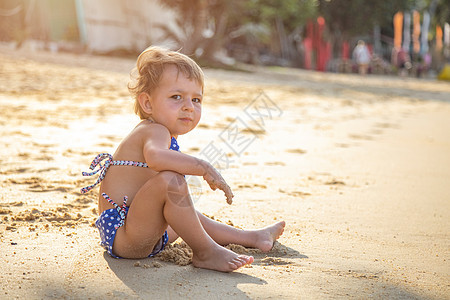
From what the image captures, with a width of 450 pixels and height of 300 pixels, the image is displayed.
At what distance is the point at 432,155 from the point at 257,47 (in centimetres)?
2295

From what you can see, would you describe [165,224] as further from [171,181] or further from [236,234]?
[236,234]

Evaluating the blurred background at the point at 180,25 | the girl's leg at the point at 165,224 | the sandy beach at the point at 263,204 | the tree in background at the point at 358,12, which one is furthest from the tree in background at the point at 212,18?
the girl's leg at the point at 165,224

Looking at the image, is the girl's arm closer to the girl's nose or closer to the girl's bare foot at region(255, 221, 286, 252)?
the girl's nose

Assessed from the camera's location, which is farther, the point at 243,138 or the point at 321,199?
the point at 243,138

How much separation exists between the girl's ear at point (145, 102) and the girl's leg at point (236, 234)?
497 millimetres

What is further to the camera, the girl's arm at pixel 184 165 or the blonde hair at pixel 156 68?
the blonde hair at pixel 156 68

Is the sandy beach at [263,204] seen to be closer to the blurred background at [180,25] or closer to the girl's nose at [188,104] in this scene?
the girl's nose at [188,104]

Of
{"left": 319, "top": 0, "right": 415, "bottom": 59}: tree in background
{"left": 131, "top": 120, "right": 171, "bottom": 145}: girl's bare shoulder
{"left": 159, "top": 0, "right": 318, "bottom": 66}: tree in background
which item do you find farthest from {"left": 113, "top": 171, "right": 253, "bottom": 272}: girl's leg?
{"left": 319, "top": 0, "right": 415, "bottom": 59}: tree in background

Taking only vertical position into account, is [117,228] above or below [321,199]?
above

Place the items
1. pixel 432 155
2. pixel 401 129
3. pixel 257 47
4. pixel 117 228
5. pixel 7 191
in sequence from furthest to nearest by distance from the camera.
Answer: pixel 257 47
pixel 401 129
pixel 432 155
pixel 7 191
pixel 117 228

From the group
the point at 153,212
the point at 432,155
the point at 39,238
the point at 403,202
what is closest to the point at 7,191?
the point at 39,238

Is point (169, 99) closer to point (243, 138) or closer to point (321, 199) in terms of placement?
point (321, 199)

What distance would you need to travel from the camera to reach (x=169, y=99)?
210cm

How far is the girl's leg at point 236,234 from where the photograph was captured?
2270mm
